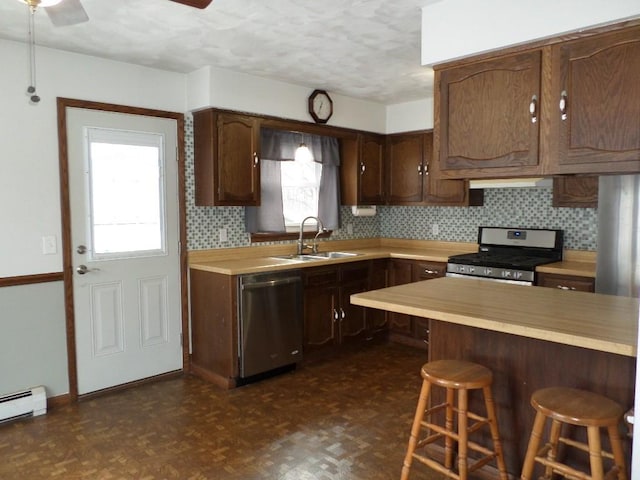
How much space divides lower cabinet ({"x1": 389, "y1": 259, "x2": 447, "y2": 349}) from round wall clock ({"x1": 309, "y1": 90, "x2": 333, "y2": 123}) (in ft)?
4.90

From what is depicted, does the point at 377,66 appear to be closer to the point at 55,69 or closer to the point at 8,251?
the point at 55,69

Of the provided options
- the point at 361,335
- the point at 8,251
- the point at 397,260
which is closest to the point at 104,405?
the point at 8,251

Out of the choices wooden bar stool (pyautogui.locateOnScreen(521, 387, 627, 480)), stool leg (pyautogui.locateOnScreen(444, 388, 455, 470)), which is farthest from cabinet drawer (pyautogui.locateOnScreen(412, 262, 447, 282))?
wooden bar stool (pyautogui.locateOnScreen(521, 387, 627, 480))

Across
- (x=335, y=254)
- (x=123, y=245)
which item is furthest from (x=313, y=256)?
(x=123, y=245)

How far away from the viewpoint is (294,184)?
16.0ft

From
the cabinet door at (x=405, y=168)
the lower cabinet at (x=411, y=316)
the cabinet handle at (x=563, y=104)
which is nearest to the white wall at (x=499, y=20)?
the cabinet handle at (x=563, y=104)

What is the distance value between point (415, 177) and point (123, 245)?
9.28 feet

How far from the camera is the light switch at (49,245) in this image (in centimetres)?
335

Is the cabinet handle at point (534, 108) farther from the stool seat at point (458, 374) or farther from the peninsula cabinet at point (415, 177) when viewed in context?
the peninsula cabinet at point (415, 177)

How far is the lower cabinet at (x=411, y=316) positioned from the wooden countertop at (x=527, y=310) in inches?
A: 66.1

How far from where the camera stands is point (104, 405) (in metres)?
3.44

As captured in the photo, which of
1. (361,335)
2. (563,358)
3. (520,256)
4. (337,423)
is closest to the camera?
(563,358)

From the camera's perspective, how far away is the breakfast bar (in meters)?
1.97

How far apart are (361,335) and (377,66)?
2356 mm
